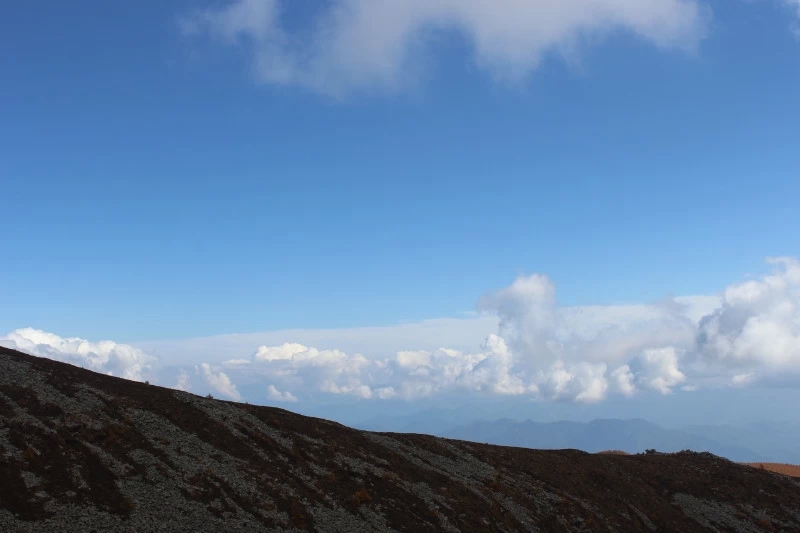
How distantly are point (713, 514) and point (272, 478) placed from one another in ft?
135

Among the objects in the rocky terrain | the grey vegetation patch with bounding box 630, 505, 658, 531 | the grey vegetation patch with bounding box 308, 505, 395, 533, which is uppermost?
the rocky terrain

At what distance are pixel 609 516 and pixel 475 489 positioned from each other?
459 inches

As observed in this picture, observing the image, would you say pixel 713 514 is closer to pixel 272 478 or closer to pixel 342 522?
pixel 342 522

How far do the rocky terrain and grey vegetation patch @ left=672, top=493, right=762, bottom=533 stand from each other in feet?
0.52

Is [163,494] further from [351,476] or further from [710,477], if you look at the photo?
[710,477]

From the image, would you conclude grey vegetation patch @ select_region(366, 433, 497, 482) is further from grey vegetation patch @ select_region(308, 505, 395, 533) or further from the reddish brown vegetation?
the reddish brown vegetation

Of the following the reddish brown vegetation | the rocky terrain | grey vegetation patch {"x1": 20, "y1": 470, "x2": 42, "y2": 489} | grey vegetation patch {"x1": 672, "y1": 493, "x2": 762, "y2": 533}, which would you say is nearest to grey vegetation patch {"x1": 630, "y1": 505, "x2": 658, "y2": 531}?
the rocky terrain

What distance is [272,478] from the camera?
1251 inches

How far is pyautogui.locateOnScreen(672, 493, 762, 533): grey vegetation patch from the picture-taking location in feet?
156

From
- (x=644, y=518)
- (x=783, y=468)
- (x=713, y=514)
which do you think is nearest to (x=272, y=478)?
(x=644, y=518)

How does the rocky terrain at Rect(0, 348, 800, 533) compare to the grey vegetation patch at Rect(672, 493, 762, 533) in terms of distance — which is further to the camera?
the grey vegetation patch at Rect(672, 493, 762, 533)

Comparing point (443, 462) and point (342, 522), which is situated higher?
point (443, 462)

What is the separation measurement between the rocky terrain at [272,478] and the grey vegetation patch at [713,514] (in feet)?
0.52

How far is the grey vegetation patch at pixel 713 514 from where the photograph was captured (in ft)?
156
